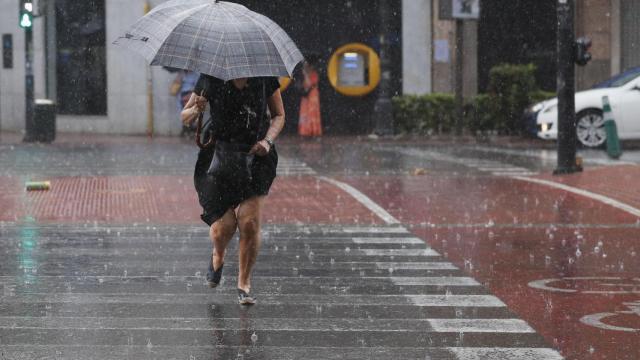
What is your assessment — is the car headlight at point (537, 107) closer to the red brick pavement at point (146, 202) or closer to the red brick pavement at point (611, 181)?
the red brick pavement at point (611, 181)

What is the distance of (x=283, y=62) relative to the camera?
7504 millimetres

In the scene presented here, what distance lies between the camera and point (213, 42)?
7.39 m

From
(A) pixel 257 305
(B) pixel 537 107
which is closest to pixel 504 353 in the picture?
(A) pixel 257 305

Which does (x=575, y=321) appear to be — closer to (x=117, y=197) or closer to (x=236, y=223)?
(x=236, y=223)

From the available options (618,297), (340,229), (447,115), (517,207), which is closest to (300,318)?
(618,297)

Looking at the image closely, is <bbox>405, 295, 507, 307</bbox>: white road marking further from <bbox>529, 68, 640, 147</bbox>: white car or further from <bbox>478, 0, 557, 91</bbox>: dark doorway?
<bbox>478, 0, 557, 91</bbox>: dark doorway

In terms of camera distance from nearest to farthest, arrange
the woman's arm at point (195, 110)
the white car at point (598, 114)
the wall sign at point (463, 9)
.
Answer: the woman's arm at point (195, 110)
the white car at point (598, 114)
the wall sign at point (463, 9)

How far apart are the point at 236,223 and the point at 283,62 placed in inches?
46.5

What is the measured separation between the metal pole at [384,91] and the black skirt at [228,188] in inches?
826

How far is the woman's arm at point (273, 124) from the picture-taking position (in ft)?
25.2

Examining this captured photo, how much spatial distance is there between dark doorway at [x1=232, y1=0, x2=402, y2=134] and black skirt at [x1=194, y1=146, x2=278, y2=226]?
23.2m

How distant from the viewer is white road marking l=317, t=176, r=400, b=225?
13055 millimetres

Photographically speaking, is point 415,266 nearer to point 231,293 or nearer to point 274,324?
point 231,293

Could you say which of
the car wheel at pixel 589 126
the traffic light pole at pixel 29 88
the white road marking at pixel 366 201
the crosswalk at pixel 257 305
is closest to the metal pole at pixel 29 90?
the traffic light pole at pixel 29 88
